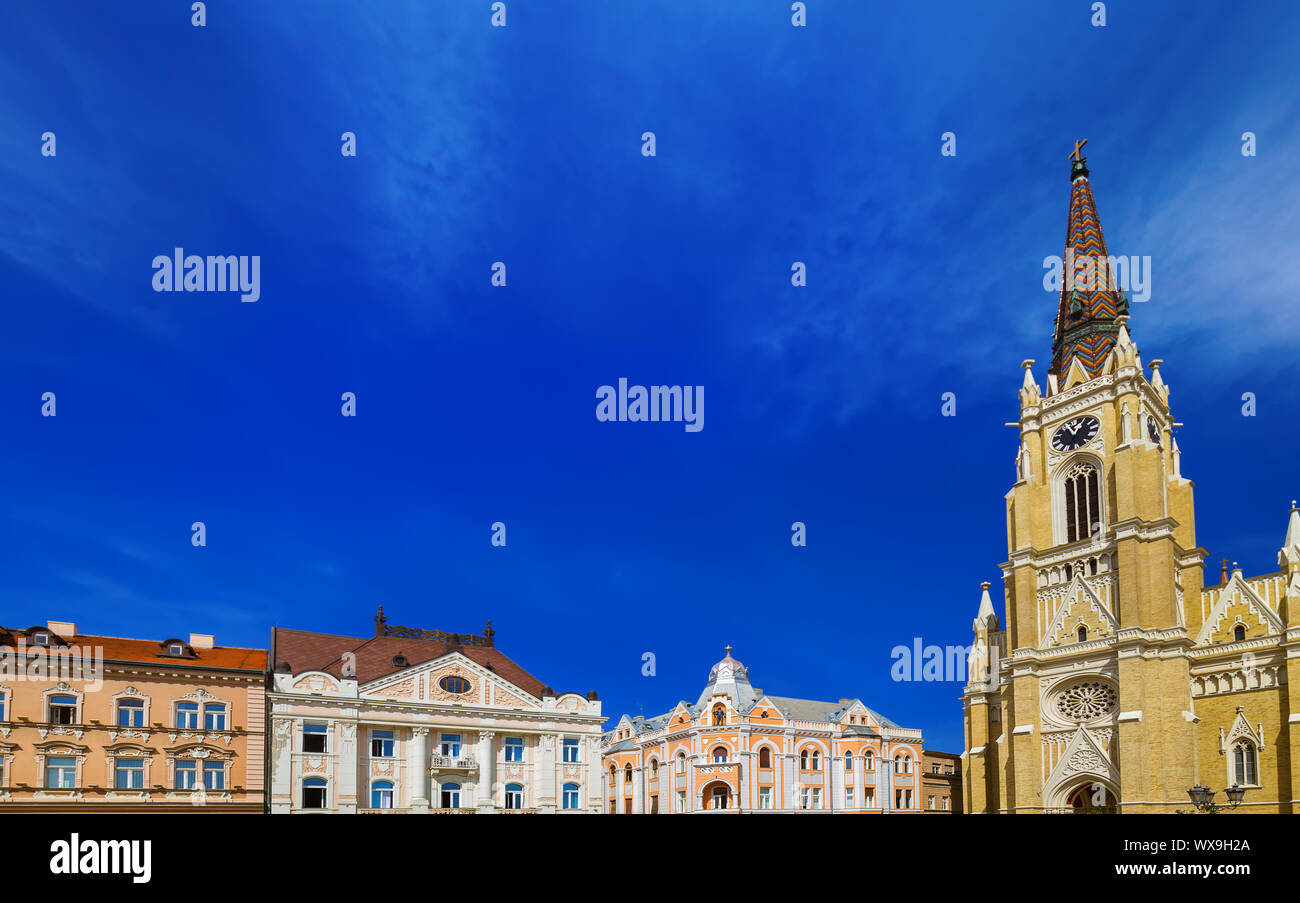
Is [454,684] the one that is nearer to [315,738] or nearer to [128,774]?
[315,738]

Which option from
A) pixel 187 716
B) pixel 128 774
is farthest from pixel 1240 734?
pixel 128 774

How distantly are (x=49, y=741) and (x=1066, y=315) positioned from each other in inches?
2718

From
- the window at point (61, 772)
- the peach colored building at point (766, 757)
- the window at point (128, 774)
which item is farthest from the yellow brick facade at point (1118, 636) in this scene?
the window at point (61, 772)

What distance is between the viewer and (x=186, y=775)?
44812 mm

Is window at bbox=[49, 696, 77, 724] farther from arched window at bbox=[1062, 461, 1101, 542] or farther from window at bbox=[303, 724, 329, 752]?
arched window at bbox=[1062, 461, 1101, 542]

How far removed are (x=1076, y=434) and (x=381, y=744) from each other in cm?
4843

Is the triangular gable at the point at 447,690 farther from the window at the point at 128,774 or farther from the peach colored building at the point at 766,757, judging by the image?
the peach colored building at the point at 766,757

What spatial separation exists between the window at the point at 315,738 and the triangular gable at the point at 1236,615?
49.1 meters

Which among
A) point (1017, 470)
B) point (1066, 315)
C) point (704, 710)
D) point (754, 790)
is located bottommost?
point (754, 790)

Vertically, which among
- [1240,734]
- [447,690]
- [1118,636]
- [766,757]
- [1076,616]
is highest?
[1076,616]

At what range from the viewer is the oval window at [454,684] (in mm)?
53562

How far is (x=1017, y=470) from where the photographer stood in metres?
70.8
